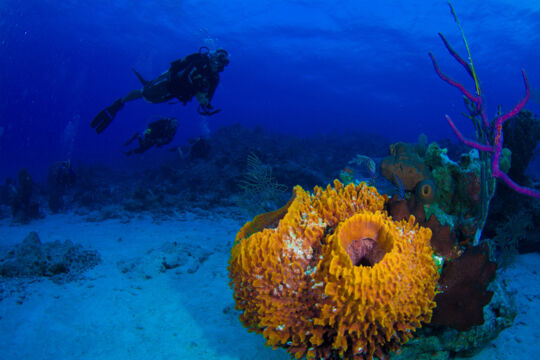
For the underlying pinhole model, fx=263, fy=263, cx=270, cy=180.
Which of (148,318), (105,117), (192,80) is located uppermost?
(192,80)

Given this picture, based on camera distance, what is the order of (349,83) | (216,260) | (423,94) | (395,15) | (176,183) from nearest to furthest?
(216,260)
(176,183)
(395,15)
(349,83)
(423,94)

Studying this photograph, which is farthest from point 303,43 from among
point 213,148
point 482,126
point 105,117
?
point 482,126

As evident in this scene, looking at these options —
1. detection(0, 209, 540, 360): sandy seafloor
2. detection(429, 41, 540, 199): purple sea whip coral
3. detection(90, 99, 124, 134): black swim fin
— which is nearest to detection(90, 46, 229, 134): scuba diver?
detection(90, 99, 124, 134): black swim fin

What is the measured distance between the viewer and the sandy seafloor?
107 inches

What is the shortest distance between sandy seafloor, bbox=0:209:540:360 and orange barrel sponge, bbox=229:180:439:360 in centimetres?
107

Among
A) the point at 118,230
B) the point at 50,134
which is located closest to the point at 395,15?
the point at 118,230

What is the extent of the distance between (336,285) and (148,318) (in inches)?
109

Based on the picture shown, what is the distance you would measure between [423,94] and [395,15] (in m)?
34.4

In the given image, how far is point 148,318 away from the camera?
10.7ft

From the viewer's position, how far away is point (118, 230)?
671cm

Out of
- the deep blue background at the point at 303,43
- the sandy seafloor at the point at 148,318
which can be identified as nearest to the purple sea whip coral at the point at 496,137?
the sandy seafloor at the point at 148,318

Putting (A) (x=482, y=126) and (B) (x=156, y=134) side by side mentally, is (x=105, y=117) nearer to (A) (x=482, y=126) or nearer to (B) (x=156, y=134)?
(B) (x=156, y=134)

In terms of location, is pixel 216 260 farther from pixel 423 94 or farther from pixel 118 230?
pixel 423 94

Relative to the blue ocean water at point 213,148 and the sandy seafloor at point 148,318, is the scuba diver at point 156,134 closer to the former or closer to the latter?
the blue ocean water at point 213,148
